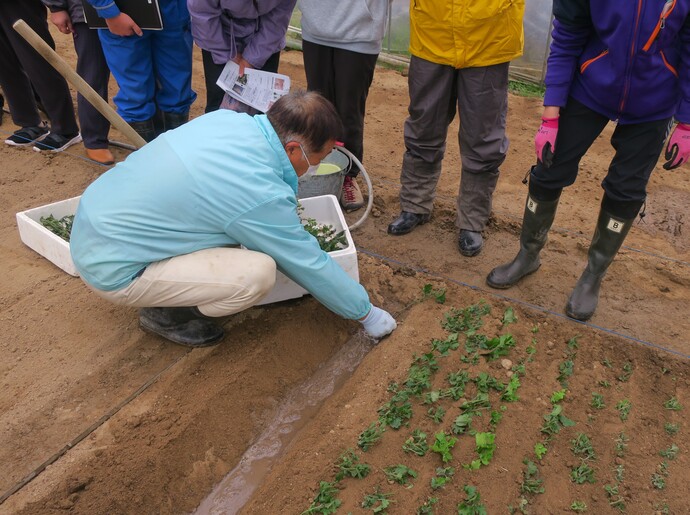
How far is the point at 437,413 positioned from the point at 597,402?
2.24 feet

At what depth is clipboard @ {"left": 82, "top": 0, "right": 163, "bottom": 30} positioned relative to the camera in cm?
367

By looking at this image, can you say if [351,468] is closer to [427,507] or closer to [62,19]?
[427,507]

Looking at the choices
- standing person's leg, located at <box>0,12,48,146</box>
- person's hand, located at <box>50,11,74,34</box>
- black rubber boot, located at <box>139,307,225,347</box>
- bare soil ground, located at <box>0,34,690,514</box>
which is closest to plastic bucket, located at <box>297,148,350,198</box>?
bare soil ground, located at <box>0,34,690,514</box>

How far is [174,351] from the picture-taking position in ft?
9.27

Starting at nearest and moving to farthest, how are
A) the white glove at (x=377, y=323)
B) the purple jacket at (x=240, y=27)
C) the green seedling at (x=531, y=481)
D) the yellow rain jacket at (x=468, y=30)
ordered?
the green seedling at (x=531, y=481) → the white glove at (x=377, y=323) → the yellow rain jacket at (x=468, y=30) → the purple jacket at (x=240, y=27)

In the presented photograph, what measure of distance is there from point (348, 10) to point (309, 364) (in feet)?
6.35

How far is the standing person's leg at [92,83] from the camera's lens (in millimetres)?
4012

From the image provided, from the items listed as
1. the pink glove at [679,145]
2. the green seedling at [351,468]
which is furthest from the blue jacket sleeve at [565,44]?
the green seedling at [351,468]

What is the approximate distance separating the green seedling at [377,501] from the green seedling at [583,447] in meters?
0.76

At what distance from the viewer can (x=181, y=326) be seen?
2.83 metres

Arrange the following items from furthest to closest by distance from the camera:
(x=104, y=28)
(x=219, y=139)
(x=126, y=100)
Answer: (x=126, y=100) → (x=104, y=28) → (x=219, y=139)

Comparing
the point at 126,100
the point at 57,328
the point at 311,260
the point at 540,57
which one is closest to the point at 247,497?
the point at 311,260

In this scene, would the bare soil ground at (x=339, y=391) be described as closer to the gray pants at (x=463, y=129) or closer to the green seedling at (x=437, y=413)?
the green seedling at (x=437, y=413)

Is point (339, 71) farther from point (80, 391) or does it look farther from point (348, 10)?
point (80, 391)
